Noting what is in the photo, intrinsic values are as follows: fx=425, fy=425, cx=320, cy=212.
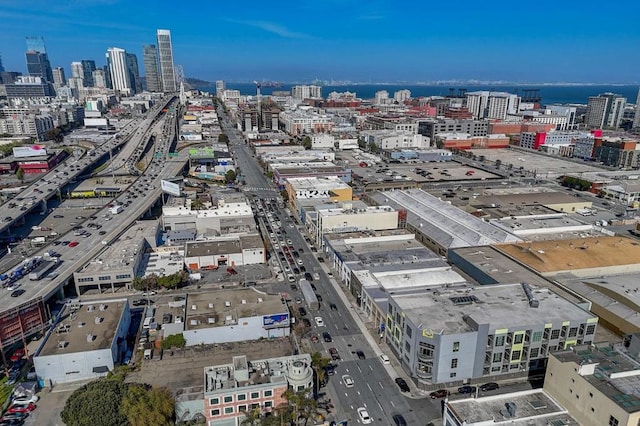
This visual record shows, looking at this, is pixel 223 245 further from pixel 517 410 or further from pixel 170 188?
pixel 517 410

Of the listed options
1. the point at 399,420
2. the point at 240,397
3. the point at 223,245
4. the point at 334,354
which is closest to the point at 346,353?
the point at 334,354

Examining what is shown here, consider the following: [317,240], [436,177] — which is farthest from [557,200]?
[317,240]

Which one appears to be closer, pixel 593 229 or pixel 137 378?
pixel 137 378

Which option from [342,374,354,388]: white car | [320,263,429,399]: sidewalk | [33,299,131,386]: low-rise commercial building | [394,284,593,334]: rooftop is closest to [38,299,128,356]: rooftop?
[33,299,131,386]: low-rise commercial building

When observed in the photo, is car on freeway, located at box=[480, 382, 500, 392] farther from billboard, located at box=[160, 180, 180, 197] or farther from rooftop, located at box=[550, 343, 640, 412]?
billboard, located at box=[160, 180, 180, 197]

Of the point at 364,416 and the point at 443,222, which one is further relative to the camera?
the point at 443,222

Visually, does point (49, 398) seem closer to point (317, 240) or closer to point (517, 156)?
point (317, 240)
